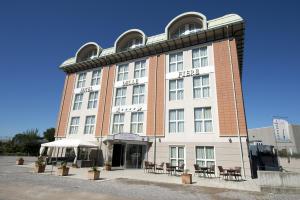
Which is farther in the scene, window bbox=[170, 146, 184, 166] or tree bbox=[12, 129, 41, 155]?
tree bbox=[12, 129, 41, 155]

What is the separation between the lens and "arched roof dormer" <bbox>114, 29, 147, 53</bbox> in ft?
77.9

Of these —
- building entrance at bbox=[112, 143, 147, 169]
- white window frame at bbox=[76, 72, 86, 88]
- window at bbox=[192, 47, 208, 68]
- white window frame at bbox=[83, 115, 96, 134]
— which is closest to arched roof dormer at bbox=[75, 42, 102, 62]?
white window frame at bbox=[76, 72, 86, 88]

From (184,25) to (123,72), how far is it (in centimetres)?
936

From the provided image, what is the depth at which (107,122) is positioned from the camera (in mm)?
22031

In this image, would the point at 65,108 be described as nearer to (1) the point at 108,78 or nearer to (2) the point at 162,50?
(1) the point at 108,78

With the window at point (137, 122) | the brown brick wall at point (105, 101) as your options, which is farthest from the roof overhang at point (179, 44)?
the window at point (137, 122)

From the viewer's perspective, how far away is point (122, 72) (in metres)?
23.8

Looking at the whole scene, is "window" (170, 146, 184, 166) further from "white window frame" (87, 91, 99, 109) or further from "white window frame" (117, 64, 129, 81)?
"white window frame" (87, 91, 99, 109)

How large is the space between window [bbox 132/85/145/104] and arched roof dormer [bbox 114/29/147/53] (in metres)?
5.71

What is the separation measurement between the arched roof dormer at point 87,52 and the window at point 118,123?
10.7 meters

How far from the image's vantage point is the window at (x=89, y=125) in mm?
23219

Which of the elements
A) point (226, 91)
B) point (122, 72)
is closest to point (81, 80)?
point (122, 72)

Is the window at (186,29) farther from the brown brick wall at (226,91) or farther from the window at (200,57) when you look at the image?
the brown brick wall at (226,91)

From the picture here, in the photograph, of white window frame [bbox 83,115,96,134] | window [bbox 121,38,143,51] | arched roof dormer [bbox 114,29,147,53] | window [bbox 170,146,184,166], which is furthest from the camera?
window [bbox 121,38,143,51]
